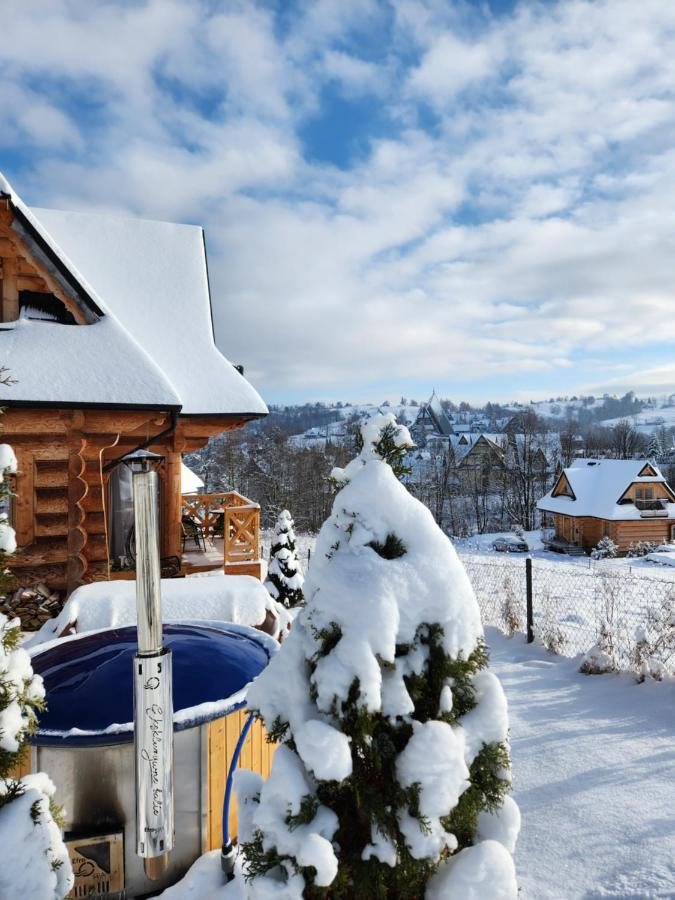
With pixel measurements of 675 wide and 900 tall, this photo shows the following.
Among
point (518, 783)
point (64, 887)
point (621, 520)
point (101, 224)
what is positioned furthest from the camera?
point (621, 520)

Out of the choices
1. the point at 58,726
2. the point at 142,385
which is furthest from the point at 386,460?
the point at 142,385

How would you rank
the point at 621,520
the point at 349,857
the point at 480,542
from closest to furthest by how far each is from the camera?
the point at 349,857 → the point at 621,520 → the point at 480,542

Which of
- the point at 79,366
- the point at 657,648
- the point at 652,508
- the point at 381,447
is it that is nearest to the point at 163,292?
Answer: the point at 79,366

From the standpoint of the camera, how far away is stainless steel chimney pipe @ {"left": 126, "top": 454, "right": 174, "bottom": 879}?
263cm

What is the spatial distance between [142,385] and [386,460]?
621 cm

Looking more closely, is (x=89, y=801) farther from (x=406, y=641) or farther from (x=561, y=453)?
(x=561, y=453)

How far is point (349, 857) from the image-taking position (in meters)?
2.07

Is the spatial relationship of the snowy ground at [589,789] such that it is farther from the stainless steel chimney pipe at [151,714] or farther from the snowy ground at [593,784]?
the stainless steel chimney pipe at [151,714]

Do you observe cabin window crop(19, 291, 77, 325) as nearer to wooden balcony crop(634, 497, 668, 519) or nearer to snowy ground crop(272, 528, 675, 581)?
snowy ground crop(272, 528, 675, 581)

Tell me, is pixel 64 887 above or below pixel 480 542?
above

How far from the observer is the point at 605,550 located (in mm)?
29922

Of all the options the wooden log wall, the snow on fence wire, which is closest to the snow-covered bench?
the wooden log wall

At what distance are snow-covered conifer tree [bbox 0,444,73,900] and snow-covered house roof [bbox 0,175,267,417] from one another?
A: 17.5 feet

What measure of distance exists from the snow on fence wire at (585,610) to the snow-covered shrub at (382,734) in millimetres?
5726
